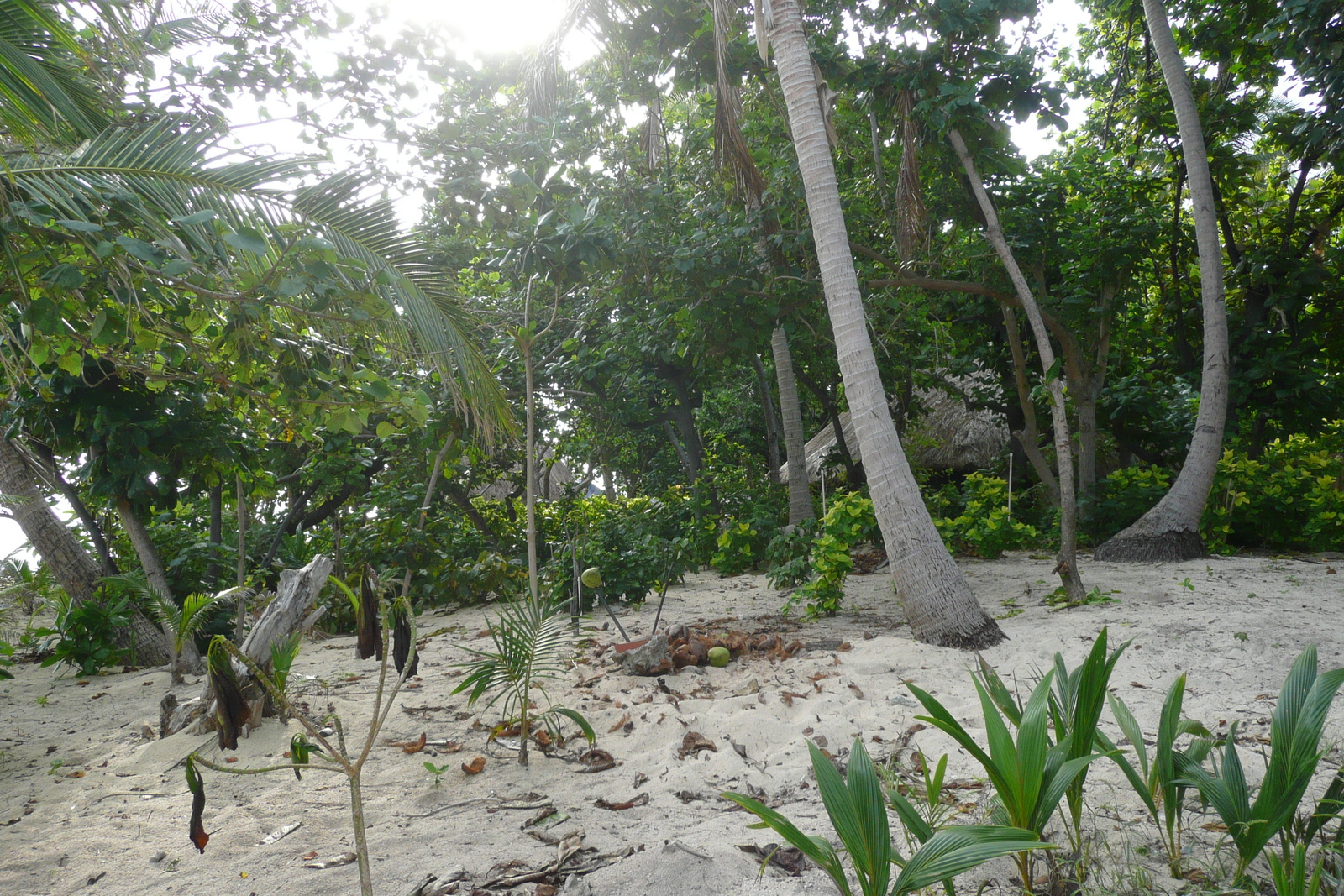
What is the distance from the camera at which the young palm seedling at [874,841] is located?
4.78 feet

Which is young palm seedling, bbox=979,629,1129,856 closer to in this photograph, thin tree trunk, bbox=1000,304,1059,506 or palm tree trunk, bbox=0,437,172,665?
thin tree trunk, bbox=1000,304,1059,506

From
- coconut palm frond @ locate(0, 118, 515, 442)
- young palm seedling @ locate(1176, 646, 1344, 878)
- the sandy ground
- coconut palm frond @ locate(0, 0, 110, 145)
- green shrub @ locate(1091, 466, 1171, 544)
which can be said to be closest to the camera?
young palm seedling @ locate(1176, 646, 1344, 878)

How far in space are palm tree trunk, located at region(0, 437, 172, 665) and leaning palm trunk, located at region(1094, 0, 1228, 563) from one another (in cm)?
783

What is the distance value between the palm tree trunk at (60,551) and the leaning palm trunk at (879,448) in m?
5.40

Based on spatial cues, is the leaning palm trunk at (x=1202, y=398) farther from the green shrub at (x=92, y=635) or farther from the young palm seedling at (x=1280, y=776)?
the green shrub at (x=92, y=635)

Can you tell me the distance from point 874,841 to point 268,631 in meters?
3.36

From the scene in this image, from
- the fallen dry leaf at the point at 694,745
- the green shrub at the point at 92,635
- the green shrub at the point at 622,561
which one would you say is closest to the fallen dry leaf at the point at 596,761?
the fallen dry leaf at the point at 694,745

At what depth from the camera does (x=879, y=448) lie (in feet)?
14.0

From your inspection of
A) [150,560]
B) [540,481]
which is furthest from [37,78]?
[540,481]

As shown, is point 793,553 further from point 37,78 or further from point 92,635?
point 37,78

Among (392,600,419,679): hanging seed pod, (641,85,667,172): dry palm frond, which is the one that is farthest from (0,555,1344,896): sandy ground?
(641,85,667,172): dry palm frond

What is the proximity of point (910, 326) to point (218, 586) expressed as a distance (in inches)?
304

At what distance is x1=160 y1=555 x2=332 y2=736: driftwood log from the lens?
372cm

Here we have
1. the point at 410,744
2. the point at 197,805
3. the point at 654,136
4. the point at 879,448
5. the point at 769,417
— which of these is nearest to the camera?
the point at 197,805
